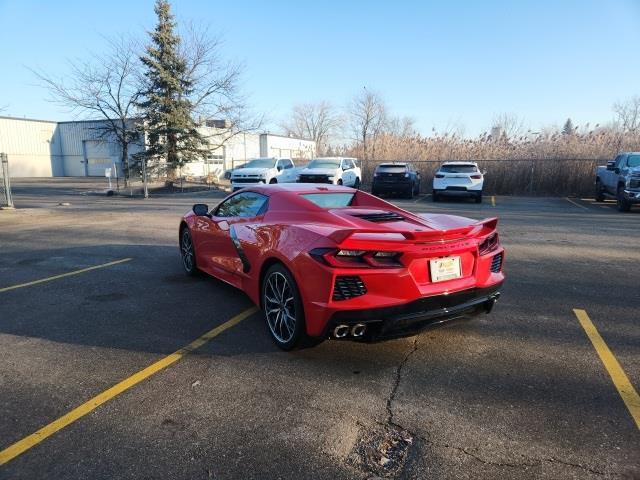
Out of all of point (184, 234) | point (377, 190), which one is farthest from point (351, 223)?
point (377, 190)

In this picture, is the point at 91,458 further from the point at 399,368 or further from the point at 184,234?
the point at 184,234

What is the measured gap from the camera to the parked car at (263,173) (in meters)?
21.7

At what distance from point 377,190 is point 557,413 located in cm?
1857

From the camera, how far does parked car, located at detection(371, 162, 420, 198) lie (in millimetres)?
20547

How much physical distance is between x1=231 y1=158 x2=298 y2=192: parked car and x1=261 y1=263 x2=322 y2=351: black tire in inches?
675

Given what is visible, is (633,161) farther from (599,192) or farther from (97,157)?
(97,157)

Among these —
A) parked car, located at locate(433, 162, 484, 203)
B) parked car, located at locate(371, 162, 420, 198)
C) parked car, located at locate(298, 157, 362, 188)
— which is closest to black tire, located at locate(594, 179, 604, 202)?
parked car, located at locate(433, 162, 484, 203)

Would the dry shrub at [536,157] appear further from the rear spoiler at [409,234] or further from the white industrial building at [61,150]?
the rear spoiler at [409,234]

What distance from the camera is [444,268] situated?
3500 millimetres

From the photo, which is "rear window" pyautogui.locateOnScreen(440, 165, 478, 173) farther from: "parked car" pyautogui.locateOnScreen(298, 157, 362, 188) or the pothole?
the pothole

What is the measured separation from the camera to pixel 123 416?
9.60ft

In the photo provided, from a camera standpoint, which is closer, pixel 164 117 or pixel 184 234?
pixel 184 234

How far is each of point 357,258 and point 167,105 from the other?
88.7 ft

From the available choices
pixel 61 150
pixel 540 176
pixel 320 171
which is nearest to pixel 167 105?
pixel 320 171
